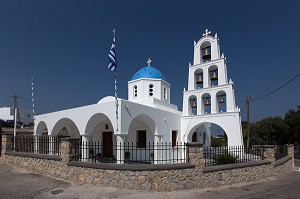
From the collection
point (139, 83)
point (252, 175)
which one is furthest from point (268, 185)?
point (139, 83)

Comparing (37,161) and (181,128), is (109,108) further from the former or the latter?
(181,128)

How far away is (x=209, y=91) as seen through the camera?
18.0 metres

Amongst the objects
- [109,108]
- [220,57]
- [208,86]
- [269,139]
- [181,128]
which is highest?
[220,57]

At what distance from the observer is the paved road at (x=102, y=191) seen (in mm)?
7637

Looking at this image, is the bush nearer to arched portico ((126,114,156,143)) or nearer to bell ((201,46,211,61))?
arched portico ((126,114,156,143))

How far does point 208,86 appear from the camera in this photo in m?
18.3

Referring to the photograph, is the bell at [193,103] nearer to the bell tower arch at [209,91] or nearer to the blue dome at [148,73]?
the bell tower arch at [209,91]

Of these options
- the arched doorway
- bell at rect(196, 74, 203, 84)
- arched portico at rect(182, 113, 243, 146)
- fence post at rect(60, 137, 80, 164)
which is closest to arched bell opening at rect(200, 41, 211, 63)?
bell at rect(196, 74, 203, 84)

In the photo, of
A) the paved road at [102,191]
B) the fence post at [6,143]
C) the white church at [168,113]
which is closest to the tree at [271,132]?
A: the white church at [168,113]

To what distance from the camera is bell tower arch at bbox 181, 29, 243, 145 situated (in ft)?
54.4

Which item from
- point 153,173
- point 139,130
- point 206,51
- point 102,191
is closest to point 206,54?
point 206,51

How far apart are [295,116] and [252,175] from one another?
21727 mm

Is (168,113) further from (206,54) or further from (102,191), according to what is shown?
(102,191)

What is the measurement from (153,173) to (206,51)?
13.1 m
